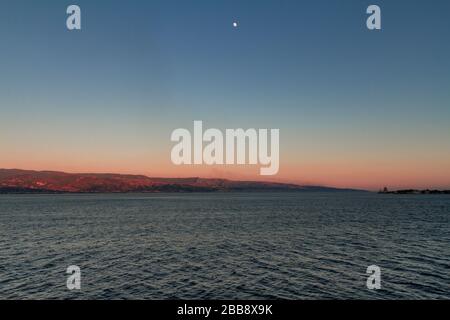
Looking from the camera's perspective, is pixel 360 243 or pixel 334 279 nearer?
pixel 334 279

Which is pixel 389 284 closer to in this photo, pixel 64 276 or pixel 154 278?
pixel 154 278

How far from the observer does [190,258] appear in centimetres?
4684

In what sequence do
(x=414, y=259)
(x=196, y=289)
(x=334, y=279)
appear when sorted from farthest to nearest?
(x=414, y=259) → (x=334, y=279) → (x=196, y=289)

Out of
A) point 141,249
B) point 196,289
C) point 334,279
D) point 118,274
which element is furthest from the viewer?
point 141,249

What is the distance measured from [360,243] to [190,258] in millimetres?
28487

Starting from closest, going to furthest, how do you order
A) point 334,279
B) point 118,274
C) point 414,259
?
point 334,279, point 118,274, point 414,259

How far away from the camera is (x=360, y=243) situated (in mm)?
58938

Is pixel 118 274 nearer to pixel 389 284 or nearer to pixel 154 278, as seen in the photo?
pixel 154 278
